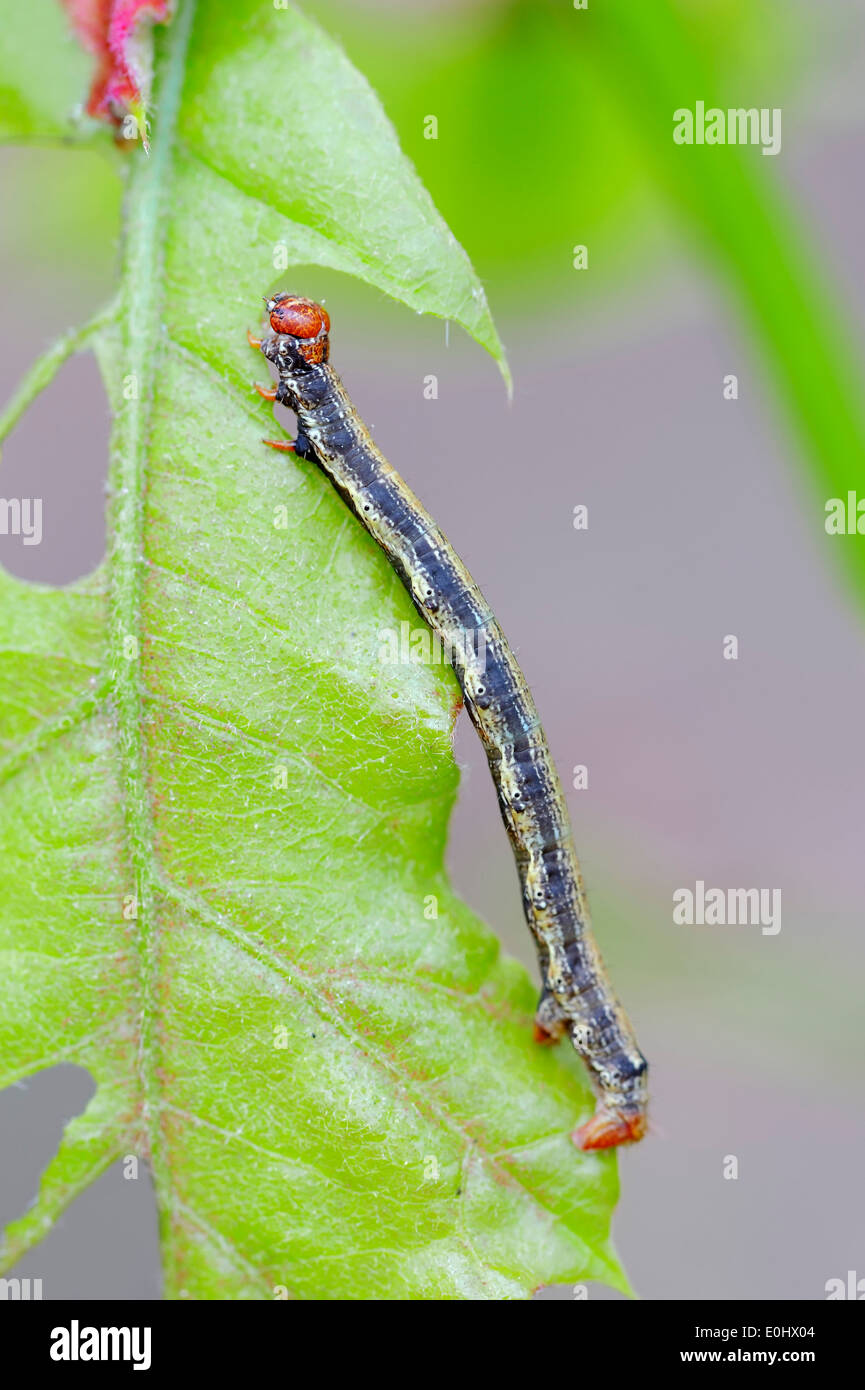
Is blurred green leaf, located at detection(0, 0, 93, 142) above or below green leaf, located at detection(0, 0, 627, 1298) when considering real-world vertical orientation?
above

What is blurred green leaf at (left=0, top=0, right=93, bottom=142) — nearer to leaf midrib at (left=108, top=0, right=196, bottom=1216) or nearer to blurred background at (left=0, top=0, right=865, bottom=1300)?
blurred background at (left=0, top=0, right=865, bottom=1300)

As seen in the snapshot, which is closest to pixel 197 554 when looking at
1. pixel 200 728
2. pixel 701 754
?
pixel 200 728

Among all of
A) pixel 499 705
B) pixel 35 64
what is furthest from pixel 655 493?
pixel 35 64

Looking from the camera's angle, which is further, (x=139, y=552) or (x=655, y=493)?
(x=655, y=493)

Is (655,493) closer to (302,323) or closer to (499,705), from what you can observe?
(499,705)

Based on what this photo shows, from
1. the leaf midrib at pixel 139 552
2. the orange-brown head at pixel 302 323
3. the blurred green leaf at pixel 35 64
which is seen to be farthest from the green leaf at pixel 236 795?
the blurred green leaf at pixel 35 64

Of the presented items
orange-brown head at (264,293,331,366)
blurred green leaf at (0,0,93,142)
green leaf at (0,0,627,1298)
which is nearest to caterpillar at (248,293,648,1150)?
orange-brown head at (264,293,331,366)

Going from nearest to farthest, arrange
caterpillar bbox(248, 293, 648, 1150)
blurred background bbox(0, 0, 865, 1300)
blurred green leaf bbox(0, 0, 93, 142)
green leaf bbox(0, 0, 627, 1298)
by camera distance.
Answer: green leaf bbox(0, 0, 627, 1298) < blurred green leaf bbox(0, 0, 93, 142) < caterpillar bbox(248, 293, 648, 1150) < blurred background bbox(0, 0, 865, 1300)
